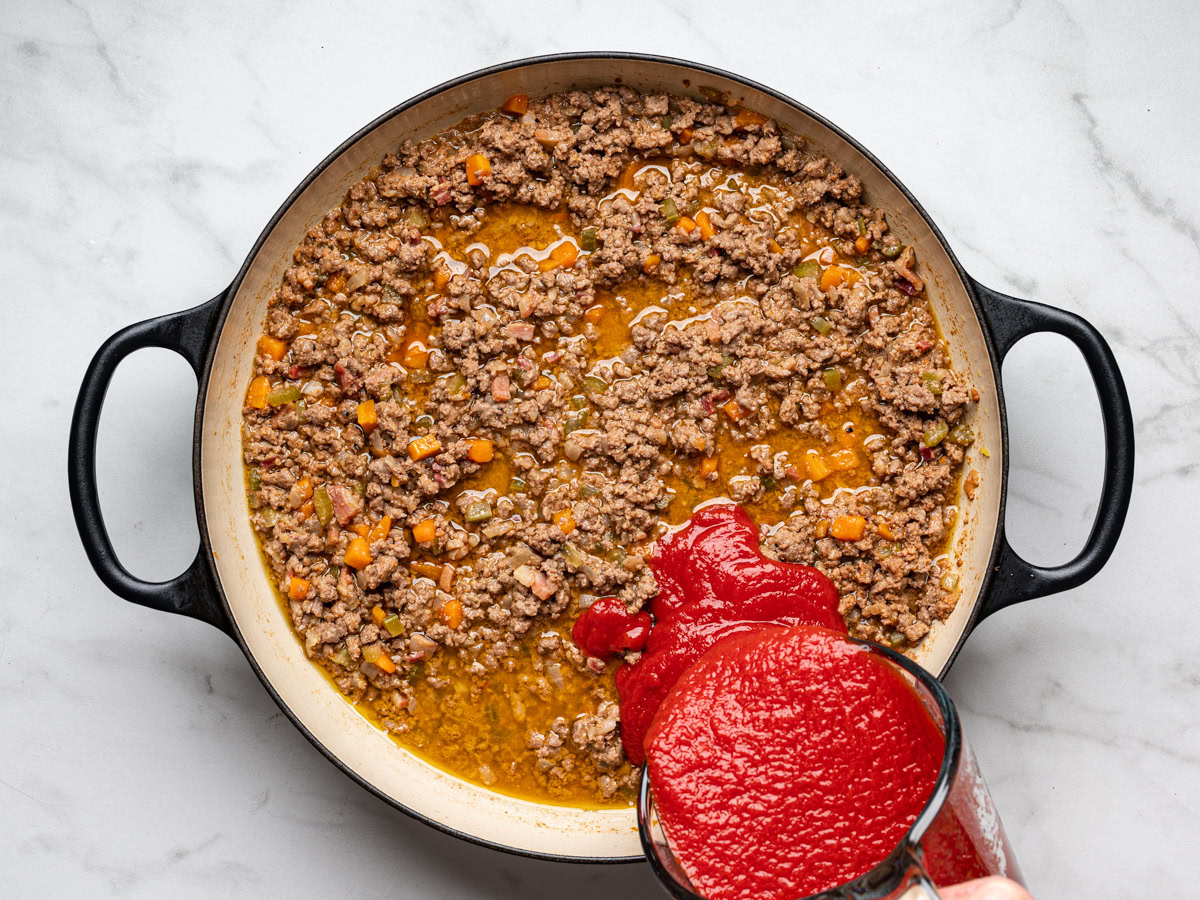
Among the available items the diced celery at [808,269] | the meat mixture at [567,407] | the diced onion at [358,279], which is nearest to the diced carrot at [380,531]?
the meat mixture at [567,407]

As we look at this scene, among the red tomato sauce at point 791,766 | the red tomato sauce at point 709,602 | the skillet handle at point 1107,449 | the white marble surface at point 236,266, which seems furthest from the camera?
the white marble surface at point 236,266

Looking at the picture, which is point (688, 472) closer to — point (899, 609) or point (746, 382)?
point (746, 382)

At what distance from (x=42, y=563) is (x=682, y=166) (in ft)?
9.42

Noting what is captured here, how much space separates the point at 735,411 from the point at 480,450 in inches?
36.0

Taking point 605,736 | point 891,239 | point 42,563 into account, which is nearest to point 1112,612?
point 891,239

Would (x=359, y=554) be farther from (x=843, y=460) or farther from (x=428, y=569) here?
(x=843, y=460)

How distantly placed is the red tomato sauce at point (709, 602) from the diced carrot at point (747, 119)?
1.37 m

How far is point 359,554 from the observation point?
3.40 meters

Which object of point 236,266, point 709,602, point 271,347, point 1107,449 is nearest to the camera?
point 1107,449

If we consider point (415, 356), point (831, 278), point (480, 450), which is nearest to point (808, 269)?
point (831, 278)

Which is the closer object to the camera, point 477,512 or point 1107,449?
point 1107,449

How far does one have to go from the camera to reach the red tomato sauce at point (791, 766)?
2404 millimetres

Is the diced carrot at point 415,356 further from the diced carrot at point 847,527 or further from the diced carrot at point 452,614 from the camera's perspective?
the diced carrot at point 847,527

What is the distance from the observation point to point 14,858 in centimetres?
375
